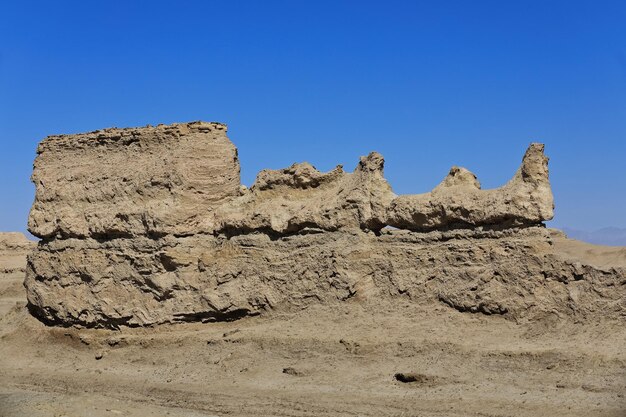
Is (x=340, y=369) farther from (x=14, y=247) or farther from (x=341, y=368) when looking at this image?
(x=14, y=247)

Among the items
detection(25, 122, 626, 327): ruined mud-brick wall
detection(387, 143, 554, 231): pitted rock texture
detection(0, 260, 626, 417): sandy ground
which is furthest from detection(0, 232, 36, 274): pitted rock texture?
detection(387, 143, 554, 231): pitted rock texture

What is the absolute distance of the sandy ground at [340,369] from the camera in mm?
10188

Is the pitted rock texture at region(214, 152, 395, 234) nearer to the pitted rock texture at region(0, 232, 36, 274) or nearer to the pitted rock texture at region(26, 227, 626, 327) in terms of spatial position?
the pitted rock texture at region(26, 227, 626, 327)

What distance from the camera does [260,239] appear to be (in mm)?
14000

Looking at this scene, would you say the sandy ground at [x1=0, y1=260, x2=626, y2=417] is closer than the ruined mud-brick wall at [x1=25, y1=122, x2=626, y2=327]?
Yes

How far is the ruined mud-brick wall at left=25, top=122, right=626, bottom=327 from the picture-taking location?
11.7 metres

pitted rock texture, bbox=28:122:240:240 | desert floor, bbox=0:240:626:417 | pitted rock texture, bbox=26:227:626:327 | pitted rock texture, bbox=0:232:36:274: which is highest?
pitted rock texture, bbox=28:122:240:240

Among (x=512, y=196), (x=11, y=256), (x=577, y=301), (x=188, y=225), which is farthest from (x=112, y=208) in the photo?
(x=11, y=256)

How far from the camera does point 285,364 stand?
12.5 meters

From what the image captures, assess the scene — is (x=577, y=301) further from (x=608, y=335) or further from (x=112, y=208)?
(x=112, y=208)

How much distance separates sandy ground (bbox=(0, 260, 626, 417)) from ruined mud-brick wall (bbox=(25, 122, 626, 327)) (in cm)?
35

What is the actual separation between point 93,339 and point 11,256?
14.8 meters

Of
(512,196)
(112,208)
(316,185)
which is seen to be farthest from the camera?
(112,208)

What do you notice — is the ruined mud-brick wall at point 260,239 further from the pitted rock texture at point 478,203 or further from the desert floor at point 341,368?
the desert floor at point 341,368
